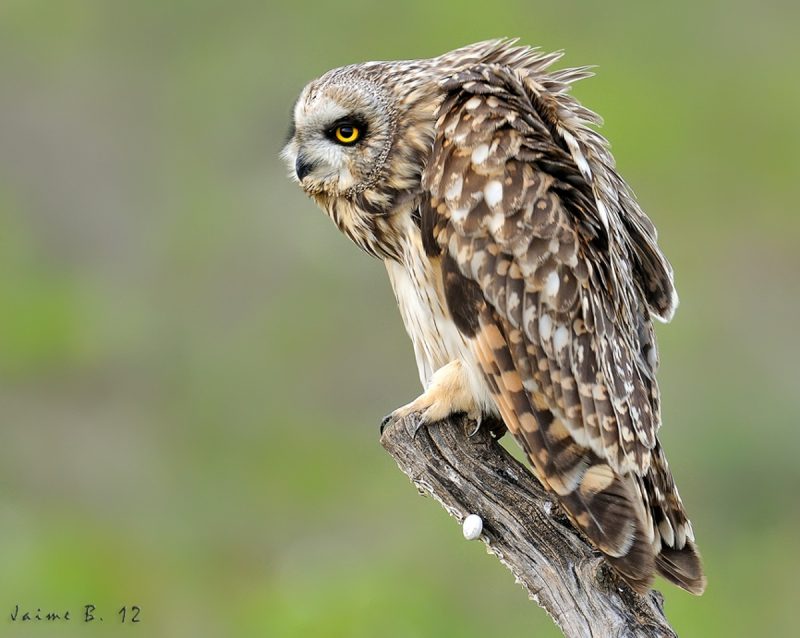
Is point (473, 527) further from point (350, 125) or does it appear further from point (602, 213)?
point (350, 125)

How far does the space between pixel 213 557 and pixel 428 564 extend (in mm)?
1300

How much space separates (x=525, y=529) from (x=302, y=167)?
1339 mm

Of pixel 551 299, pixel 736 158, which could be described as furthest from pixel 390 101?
pixel 736 158

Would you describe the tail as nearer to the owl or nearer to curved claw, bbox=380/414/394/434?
the owl

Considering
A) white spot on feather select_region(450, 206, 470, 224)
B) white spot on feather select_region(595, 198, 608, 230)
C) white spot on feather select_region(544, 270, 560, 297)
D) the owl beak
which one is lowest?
white spot on feather select_region(544, 270, 560, 297)

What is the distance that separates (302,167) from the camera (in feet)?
14.6

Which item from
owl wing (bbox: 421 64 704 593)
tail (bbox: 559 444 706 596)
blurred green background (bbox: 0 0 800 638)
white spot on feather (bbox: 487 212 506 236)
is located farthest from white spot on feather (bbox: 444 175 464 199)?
blurred green background (bbox: 0 0 800 638)

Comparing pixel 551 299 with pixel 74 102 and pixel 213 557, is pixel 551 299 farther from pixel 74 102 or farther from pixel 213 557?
pixel 74 102

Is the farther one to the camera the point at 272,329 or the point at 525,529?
the point at 272,329

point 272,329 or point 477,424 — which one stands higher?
point 272,329

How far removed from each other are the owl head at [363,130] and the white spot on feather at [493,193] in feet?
1.03

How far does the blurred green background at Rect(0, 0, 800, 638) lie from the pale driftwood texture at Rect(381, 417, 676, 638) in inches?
136

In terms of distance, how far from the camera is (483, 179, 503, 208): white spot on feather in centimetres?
400

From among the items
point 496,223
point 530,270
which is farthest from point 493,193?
point 530,270
